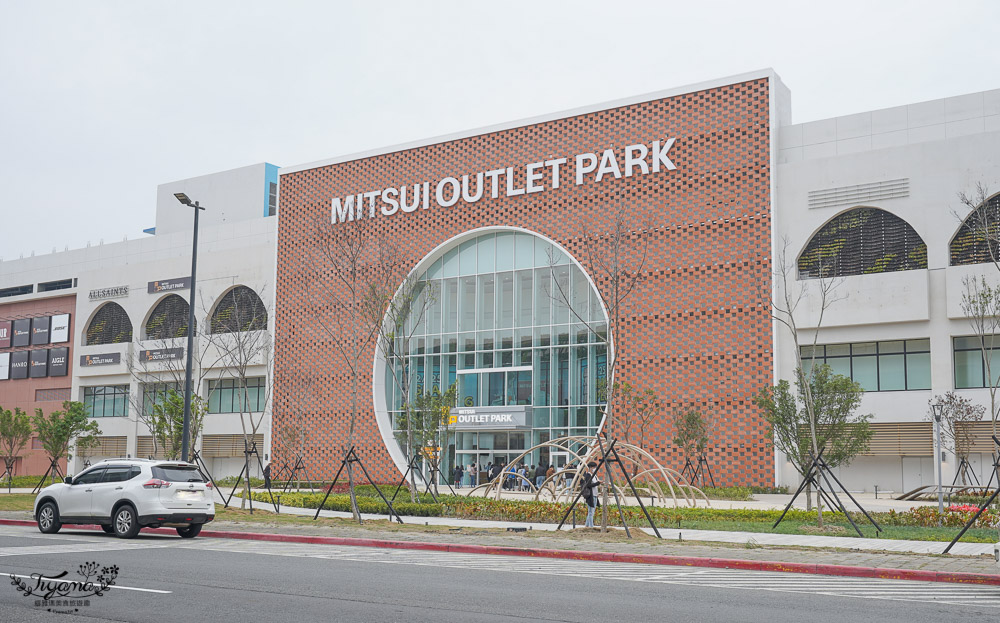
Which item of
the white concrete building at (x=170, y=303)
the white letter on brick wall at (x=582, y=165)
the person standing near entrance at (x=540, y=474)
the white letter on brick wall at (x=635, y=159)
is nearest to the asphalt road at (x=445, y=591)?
the person standing near entrance at (x=540, y=474)

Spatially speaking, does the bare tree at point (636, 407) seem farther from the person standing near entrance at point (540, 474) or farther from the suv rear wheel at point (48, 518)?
the suv rear wheel at point (48, 518)

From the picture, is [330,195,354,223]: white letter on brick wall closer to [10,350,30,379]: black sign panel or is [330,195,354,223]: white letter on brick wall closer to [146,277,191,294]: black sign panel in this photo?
[146,277,191,294]: black sign panel

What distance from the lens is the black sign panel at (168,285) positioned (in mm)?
59656

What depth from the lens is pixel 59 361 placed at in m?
66.5

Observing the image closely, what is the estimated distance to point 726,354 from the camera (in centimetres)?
4009

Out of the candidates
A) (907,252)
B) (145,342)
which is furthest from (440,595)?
(145,342)

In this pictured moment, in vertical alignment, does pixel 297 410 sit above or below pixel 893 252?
below

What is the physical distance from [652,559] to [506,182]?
108ft

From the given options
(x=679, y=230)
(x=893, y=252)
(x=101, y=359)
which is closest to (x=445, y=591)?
(x=893, y=252)

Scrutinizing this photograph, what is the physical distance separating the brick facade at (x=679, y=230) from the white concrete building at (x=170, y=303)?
1069 centimetres

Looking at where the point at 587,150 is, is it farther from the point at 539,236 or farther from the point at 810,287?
the point at 810,287

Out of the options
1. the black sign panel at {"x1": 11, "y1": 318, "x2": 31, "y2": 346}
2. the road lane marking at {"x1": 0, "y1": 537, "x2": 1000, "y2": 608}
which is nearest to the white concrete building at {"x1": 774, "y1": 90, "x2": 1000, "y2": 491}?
the road lane marking at {"x1": 0, "y1": 537, "x2": 1000, "y2": 608}

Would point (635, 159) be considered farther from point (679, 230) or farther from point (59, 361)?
point (59, 361)

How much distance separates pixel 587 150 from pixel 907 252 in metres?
15.2
